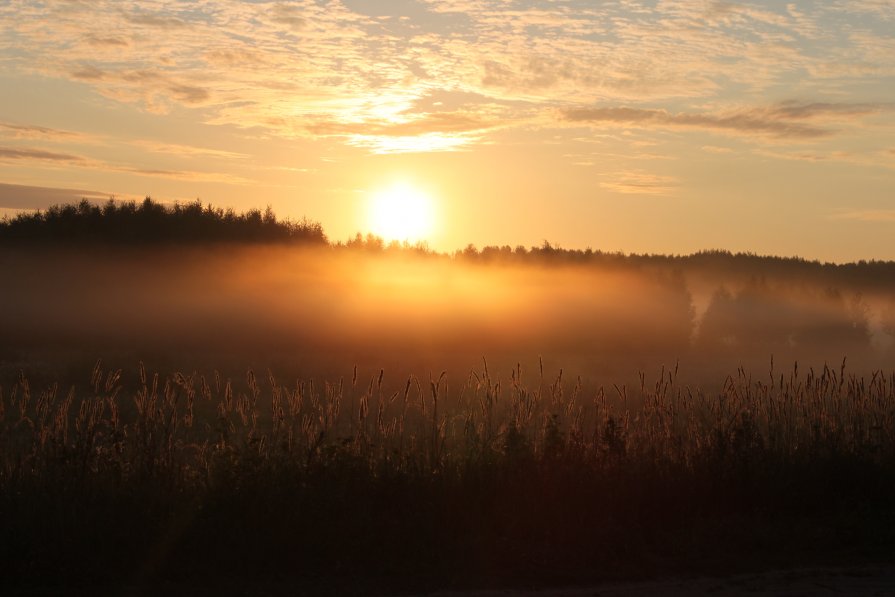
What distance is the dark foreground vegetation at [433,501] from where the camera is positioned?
25.2ft

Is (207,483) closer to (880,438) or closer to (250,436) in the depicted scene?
(250,436)

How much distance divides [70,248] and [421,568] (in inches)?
1504

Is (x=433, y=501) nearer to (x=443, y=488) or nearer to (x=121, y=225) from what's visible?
(x=443, y=488)

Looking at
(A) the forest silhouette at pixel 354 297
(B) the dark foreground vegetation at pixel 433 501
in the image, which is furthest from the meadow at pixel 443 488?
(A) the forest silhouette at pixel 354 297

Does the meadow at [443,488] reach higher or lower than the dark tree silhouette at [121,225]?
lower

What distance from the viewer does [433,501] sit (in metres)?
8.90

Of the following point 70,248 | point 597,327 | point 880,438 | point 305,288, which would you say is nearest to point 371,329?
point 305,288

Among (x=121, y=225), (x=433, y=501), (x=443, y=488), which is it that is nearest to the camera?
(x=433, y=501)

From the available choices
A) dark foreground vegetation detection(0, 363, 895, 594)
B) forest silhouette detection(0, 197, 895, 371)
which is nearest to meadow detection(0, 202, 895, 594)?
dark foreground vegetation detection(0, 363, 895, 594)

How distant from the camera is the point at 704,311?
75875 millimetres

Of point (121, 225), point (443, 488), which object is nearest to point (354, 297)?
point (121, 225)

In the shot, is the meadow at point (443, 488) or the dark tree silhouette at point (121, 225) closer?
the meadow at point (443, 488)

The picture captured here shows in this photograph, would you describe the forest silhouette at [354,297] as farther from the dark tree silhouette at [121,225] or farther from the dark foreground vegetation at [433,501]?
the dark foreground vegetation at [433,501]

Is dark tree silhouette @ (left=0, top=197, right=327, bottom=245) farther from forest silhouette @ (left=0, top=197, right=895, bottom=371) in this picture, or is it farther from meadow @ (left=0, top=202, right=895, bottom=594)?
meadow @ (left=0, top=202, right=895, bottom=594)
